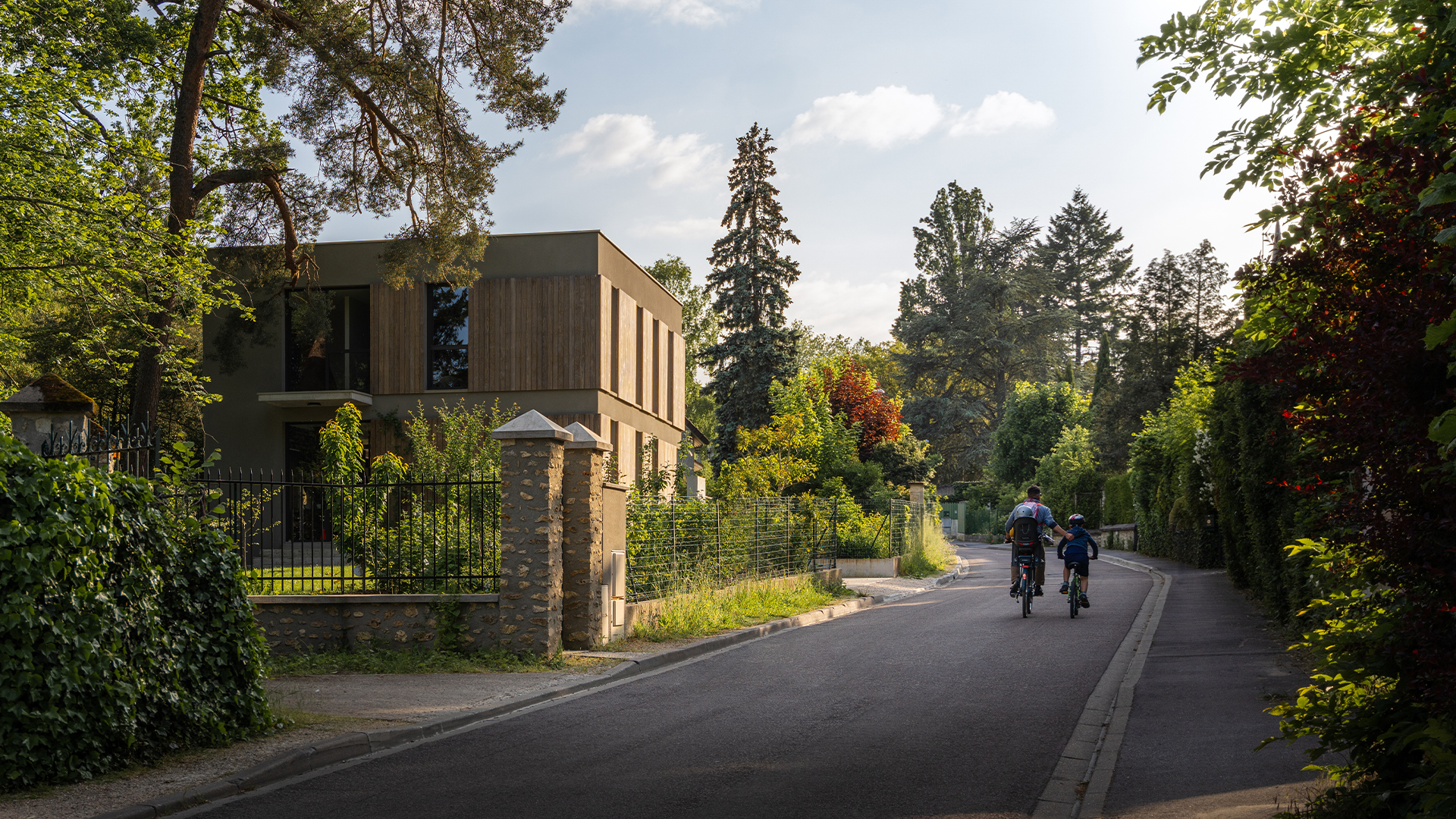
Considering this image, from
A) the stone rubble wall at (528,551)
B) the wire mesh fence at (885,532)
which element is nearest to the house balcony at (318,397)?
the wire mesh fence at (885,532)

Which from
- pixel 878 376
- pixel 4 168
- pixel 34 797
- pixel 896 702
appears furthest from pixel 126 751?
pixel 878 376

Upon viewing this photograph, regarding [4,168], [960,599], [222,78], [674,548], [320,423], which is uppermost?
[222,78]

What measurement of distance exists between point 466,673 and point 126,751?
4371 mm

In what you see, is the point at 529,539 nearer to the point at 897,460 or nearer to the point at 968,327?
the point at 897,460

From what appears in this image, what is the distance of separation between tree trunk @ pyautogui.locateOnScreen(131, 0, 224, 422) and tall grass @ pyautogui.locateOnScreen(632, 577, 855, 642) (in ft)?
34.4

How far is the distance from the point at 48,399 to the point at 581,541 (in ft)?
17.5

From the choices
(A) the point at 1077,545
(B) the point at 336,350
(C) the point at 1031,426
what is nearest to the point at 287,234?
(B) the point at 336,350

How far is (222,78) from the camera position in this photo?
24.7 meters

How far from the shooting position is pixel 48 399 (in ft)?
32.0

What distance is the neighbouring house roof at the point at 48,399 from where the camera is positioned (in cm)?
975

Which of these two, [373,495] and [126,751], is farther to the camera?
[373,495]

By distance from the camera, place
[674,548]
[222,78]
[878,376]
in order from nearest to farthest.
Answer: [674,548] → [222,78] → [878,376]

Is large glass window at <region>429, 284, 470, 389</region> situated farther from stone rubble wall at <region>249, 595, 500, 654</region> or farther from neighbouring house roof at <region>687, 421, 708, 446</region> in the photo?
neighbouring house roof at <region>687, 421, 708, 446</region>

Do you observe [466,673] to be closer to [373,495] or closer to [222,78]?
[373,495]
